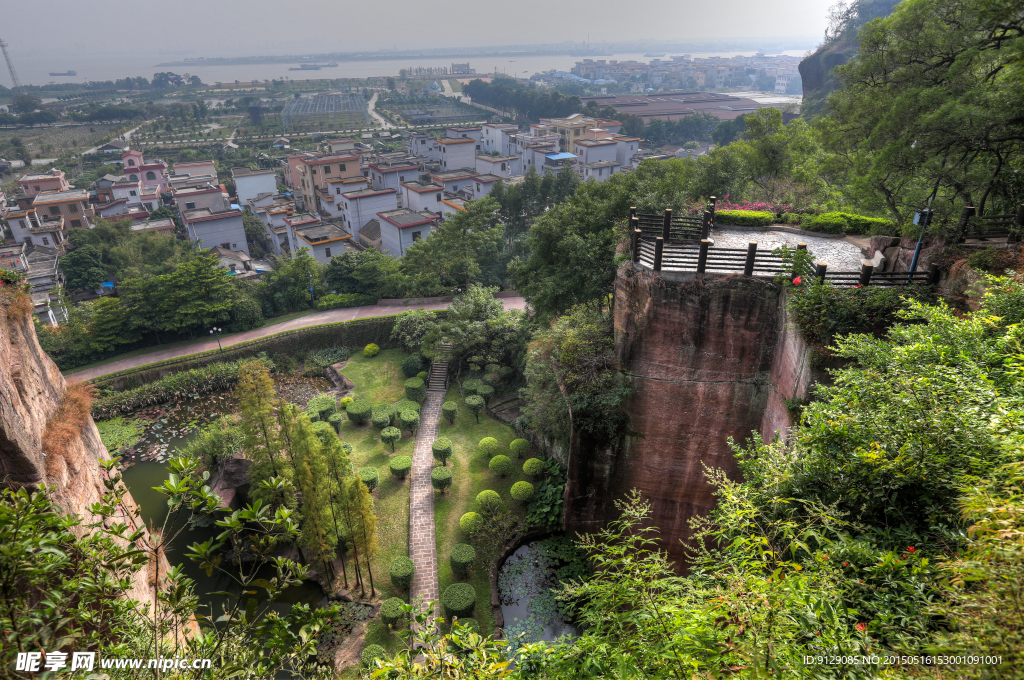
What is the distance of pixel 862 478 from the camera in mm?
6539

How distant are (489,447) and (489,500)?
137 inches

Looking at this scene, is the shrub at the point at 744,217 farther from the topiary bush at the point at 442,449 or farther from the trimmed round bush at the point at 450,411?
the trimmed round bush at the point at 450,411

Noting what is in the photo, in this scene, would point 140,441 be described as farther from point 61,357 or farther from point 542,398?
point 542,398

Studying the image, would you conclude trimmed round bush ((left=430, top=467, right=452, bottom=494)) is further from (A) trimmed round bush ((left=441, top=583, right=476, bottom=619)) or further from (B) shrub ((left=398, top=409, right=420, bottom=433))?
(A) trimmed round bush ((left=441, top=583, right=476, bottom=619))

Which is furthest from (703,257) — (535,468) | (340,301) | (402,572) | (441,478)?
(340,301)

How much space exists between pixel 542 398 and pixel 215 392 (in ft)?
64.6

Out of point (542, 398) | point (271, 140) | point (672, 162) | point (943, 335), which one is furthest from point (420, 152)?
point (943, 335)

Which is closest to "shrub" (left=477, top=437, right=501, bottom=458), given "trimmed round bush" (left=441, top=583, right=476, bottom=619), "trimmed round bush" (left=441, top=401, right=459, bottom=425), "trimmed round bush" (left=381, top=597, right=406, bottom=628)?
"trimmed round bush" (left=441, top=401, right=459, bottom=425)

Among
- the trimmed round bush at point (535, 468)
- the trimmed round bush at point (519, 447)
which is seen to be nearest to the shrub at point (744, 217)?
the trimmed round bush at point (535, 468)

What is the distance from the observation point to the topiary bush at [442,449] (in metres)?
20.9

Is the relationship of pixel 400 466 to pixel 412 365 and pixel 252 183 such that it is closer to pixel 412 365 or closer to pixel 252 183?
pixel 412 365

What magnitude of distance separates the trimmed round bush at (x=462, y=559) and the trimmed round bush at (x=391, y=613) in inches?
82.1

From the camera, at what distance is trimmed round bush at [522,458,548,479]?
19.5 meters

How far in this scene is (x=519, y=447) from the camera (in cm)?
2091
